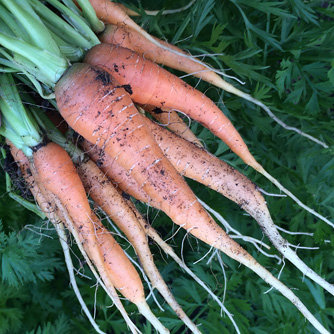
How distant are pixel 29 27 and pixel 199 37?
0.76 meters

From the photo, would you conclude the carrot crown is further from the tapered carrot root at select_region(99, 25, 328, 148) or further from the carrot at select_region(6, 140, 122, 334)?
the carrot at select_region(6, 140, 122, 334)

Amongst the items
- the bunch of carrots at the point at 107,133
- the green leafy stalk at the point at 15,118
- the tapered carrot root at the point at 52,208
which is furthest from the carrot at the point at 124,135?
the tapered carrot root at the point at 52,208

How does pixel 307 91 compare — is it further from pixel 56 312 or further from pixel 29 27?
pixel 56 312

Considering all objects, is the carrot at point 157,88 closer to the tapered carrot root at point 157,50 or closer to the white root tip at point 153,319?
the tapered carrot root at point 157,50

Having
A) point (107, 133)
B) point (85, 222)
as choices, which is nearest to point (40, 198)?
point (85, 222)

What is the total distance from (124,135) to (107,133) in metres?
0.05

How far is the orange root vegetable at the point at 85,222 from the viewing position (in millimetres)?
→ 954

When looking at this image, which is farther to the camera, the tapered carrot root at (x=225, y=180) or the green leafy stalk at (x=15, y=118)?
the tapered carrot root at (x=225, y=180)

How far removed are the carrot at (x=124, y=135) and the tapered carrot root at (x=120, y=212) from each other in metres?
0.12

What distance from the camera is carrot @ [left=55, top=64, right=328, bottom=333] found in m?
0.87

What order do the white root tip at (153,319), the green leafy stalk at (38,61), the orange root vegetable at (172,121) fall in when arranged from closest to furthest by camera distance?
the green leafy stalk at (38,61) → the white root tip at (153,319) → the orange root vegetable at (172,121)

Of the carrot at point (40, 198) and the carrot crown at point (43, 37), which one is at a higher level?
the carrot crown at point (43, 37)

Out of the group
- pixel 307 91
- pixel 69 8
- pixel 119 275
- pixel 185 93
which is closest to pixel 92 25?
pixel 69 8

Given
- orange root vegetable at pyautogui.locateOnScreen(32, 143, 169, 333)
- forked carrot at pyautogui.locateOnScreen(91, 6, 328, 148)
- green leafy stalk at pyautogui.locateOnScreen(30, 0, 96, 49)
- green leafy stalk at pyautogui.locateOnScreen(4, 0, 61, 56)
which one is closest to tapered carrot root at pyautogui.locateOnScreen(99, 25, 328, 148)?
forked carrot at pyautogui.locateOnScreen(91, 6, 328, 148)
